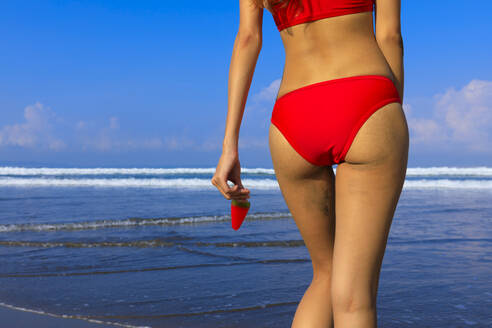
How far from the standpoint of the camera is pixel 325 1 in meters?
1.51

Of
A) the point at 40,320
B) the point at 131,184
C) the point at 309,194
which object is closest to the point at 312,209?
the point at 309,194

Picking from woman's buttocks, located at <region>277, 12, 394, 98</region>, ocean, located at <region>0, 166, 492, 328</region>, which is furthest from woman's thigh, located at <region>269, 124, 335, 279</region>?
ocean, located at <region>0, 166, 492, 328</region>

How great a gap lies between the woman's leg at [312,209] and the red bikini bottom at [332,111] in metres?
0.07

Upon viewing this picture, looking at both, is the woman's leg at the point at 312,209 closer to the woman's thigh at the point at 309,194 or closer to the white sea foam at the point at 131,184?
the woman's thigh at the point at 309,194

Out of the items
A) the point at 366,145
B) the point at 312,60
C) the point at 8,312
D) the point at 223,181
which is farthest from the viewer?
the point at 8,312

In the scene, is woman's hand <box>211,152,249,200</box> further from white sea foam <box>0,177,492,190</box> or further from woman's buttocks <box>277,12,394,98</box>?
white sea foam <box>0,177,492,190</box>

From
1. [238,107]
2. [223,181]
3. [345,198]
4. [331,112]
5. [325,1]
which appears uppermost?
[325,1]

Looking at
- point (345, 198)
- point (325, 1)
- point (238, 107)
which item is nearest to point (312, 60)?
point (325, 1)

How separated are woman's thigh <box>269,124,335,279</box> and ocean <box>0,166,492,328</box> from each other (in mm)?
1917

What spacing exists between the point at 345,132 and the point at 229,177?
0.47 meters

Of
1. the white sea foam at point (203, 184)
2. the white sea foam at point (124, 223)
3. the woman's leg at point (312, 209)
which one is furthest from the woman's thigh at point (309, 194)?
the white sea foam at point (203, 184)

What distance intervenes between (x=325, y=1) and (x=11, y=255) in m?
5.99

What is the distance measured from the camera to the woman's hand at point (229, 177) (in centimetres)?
165

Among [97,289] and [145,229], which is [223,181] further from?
[145,229]
